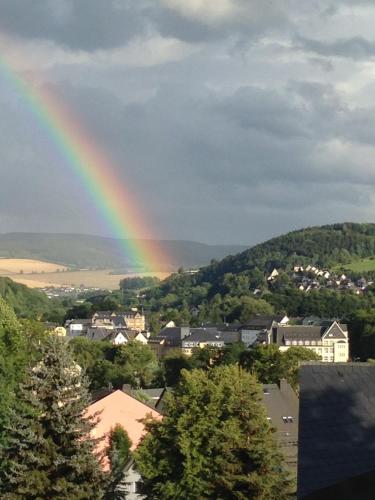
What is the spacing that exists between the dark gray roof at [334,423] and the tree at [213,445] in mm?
10030

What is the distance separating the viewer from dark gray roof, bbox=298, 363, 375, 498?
1359cm

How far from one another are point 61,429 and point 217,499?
485cm

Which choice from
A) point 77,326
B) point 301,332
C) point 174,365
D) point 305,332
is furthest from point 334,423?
point 77,326

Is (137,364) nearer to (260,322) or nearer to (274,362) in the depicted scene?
(274,362)

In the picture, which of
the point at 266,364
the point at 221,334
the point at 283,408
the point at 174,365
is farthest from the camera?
the point at 221,334

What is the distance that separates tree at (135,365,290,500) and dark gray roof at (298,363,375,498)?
10030mm

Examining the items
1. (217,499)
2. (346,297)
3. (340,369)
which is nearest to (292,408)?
(217,499)

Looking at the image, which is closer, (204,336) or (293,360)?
(293,360)

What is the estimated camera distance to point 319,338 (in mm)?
156250

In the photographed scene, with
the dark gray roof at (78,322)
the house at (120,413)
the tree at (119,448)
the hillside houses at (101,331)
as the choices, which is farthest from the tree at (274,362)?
the dark gray roof at (78,322)

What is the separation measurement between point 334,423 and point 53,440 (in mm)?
13481

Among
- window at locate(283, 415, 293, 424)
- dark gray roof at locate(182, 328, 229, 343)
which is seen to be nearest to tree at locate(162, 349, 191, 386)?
window at locate(283, 415, 293, 424)

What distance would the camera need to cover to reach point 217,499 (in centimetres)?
2509

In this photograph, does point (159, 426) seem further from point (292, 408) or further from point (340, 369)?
point (292, 408)
